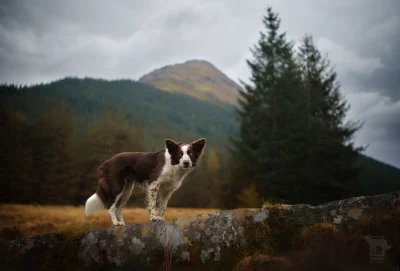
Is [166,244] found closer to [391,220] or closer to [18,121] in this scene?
[391,220]

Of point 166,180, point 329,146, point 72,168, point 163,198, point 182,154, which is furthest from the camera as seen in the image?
point 72,168

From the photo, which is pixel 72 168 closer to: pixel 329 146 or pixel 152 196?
pixel 329 146

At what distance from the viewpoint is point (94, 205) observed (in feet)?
23.1

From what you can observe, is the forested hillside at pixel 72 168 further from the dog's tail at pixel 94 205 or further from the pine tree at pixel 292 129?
the dog's tail at pixel 94 205

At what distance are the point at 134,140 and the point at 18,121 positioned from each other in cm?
1502

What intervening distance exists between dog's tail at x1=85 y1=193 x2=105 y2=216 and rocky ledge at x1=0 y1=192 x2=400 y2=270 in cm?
100

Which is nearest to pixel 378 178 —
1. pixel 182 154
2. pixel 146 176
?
pixel 182 154

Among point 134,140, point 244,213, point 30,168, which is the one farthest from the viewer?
point 134,140

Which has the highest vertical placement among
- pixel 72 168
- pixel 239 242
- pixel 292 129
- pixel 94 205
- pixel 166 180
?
pixel 292 129

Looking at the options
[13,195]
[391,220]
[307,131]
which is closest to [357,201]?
[391,220]

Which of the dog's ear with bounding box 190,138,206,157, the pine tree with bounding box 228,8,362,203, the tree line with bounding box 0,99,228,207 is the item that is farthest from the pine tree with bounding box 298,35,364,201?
the dog's ear with bounding box 190,138,206,157

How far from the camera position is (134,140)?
142ft

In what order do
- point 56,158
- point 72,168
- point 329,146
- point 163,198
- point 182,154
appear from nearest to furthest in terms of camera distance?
1. point 182,154
2. point 163,198
3. point 329,146
4. point 56,158
5. point 72,168

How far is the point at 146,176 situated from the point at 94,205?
141 centimetres
